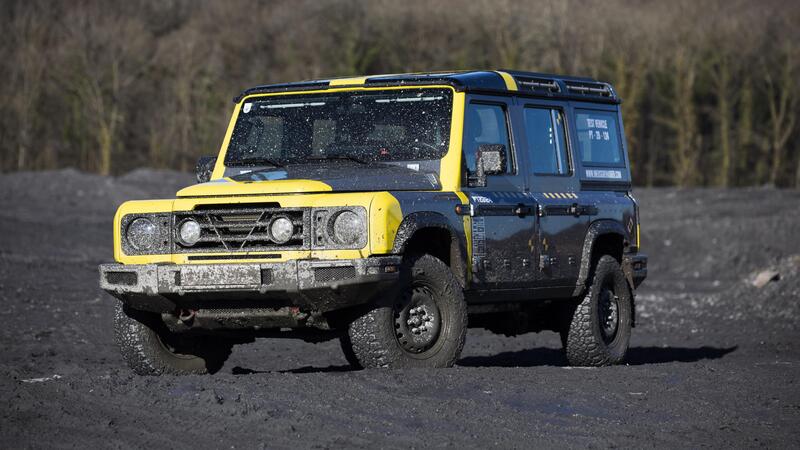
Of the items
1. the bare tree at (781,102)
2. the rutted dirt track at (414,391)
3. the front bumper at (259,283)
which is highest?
the bare tree at (781,102)

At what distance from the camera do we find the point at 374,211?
9391mm

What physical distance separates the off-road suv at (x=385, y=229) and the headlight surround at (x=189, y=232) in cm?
1

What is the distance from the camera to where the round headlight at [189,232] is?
984 cm

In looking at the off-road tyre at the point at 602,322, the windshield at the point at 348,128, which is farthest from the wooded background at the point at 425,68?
the windshield at the point at 348,128

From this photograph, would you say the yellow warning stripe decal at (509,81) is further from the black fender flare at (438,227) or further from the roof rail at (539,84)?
the black fender flare at (438,227)

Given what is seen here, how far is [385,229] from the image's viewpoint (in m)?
9.46

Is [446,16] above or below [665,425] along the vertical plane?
above

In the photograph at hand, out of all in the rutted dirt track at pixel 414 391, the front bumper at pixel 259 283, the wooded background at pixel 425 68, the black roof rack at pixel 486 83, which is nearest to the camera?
the rutted dirt track at pixel 414 391

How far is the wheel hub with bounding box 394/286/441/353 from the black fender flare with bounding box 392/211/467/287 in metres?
0.37

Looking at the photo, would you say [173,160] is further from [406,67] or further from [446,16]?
[446,16]

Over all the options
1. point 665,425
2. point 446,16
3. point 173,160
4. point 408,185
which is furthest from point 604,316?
point 446,16

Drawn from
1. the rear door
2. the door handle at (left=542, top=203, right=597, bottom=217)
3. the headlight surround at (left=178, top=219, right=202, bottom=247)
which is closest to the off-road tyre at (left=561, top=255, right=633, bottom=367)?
the rear door

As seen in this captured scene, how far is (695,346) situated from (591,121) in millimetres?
4935

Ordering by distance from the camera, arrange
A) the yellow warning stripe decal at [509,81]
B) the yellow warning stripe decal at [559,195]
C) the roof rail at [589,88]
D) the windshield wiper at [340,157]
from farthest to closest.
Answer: the roof rail at [589,88] < the yellow warning stripe decal at [559,195] < the yellow warning stripe decal at [509,81] < the windshield wiper at [340,157]
